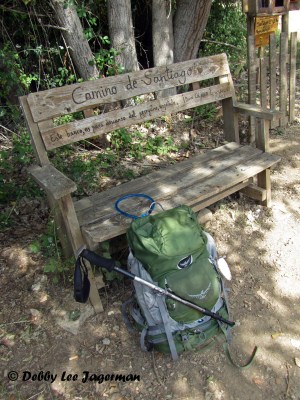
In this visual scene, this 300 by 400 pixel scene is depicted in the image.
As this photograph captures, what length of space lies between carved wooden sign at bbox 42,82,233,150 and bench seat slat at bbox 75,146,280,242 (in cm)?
51

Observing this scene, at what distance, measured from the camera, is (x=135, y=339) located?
8.23 ft

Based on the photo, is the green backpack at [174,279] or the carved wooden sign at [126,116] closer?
the green backpack at [174,279]

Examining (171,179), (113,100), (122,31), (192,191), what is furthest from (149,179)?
(122,31)

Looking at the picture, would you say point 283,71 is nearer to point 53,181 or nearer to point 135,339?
point 53,181

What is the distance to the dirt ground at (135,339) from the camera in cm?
222

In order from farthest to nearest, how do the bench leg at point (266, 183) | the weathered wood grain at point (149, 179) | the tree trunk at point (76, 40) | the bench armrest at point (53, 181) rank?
the tree trunk at point (76, 40) < the bench leg at point (266, 183) < the weathered wood grain at point (149, 179) < the bench armrest at point (53, 181)

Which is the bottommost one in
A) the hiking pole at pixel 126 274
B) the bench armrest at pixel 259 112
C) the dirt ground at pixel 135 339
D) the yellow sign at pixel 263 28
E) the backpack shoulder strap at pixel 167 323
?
the dirt ground at pixel 135 339

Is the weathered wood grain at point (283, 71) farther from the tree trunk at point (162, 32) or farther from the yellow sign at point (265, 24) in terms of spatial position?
the tree trunk at point (162, 32)

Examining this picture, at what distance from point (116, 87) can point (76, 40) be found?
1.76 m

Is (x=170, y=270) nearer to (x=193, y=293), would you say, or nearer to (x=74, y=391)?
(x=193, y=293)

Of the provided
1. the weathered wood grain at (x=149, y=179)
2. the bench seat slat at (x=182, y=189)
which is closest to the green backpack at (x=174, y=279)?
the bench seat slat at (x=182, y=189)

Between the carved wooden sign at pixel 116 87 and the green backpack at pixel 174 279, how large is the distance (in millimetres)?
1080

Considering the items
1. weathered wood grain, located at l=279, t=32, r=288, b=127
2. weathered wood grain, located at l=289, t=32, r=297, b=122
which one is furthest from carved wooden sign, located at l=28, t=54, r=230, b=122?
weathered wood grain, located at l=289, t=32, r=297, b=122

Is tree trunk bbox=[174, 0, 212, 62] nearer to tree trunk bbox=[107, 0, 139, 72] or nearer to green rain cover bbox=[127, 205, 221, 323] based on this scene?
tree trunk bbox=[107, 0, 139, 72]
